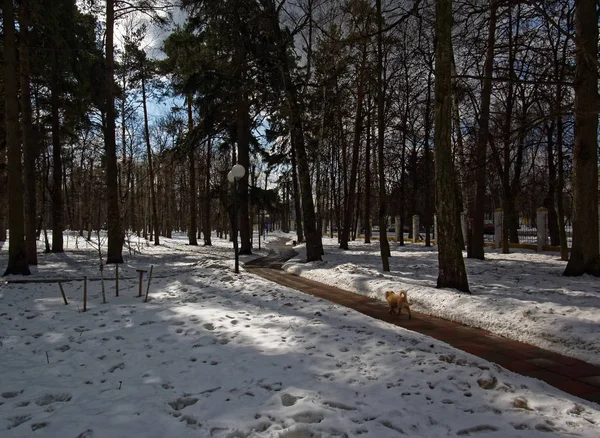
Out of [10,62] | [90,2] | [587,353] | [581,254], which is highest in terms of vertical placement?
[90,2]

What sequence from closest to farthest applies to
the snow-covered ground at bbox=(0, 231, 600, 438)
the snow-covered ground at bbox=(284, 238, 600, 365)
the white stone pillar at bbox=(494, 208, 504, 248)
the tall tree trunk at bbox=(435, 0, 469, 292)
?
1. the snow-covered ground at bbox=(0, 231, 600, 438)
2. the snow-covered ground at bbox=(284, 238, 600, 365)
3. the tall tree trunk at bbox=(435, 0, 469, 292)
4. the white stone pillar at bbox=(494, 208, 504, 248)

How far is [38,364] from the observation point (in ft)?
15.0

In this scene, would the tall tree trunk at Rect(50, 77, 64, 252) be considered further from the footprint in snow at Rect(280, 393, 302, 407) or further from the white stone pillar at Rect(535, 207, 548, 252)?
the white stone pillar at Rect(535, 207, 548, 252)

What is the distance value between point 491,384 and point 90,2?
1640 centimetres

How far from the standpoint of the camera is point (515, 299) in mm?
7062

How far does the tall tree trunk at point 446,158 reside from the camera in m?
8.04

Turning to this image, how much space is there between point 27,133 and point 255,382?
13948mm

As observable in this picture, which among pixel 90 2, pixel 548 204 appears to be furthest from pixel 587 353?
pixel 548 204

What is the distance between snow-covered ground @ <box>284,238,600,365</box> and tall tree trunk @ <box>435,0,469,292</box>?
1.85 feet

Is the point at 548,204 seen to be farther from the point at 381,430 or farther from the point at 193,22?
the point at 381,430

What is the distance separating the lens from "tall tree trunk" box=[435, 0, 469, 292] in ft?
26.4

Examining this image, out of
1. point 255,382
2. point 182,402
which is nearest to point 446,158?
point 255,382

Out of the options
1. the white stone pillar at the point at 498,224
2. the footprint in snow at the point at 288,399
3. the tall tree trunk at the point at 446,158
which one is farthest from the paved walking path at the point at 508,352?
the white stone pillar at the point at 498,224

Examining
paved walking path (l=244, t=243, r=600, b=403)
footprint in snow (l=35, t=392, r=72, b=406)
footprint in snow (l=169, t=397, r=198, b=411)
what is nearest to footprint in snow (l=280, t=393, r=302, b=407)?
footprint in snow (l=169, t=397, r=198, b=411)
